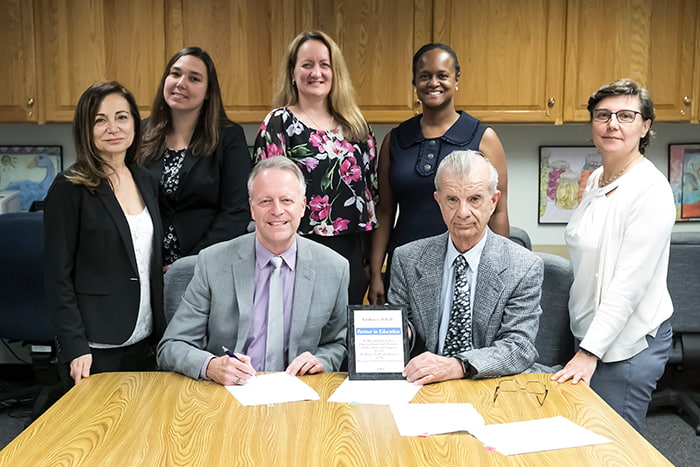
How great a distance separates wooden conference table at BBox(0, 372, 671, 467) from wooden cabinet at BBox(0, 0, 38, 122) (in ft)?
8.07

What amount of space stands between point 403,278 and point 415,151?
26.0 inches

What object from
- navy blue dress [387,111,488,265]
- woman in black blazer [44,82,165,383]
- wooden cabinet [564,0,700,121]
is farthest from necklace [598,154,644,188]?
wooden cabinet [564,0,700,121]

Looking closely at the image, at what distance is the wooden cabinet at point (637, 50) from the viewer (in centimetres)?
384

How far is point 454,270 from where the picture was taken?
212 centimetres

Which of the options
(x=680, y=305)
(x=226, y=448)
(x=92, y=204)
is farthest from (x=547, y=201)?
(x=226, y=448)

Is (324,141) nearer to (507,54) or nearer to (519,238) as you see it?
(519,238)

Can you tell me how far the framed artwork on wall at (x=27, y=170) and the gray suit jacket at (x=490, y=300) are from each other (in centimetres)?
283

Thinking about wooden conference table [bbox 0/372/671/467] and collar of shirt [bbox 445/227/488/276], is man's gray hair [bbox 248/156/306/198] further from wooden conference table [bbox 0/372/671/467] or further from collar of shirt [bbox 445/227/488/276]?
wooden conference table [bbox 0/372/671/467]

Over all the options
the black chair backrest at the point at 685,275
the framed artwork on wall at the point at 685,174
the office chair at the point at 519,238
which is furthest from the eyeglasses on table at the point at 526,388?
the framed artwork on wall at the point at 685,174

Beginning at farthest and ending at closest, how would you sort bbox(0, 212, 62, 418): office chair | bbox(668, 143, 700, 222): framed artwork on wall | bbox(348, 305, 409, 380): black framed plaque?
1. bbox(668, 143, 700, 222): framed artwork on wall
2. bbox(0, 212, 62, 418): office chair
3. bbox(348, 305, 409, 380): black framed plaque

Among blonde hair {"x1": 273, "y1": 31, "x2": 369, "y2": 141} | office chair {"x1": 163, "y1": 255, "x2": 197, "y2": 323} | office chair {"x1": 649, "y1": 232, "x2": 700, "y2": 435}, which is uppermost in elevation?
blonde hair {"x1": 273, "y1": 31, "x2": 369, "y2": 141}

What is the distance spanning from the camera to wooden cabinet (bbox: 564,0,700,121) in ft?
12.6

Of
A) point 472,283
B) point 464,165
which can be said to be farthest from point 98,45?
point 472,283

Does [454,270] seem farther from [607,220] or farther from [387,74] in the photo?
[387,74]
